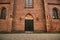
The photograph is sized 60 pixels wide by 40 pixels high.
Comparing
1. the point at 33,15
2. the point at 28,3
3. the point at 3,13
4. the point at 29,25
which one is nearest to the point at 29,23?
the point at 29,25

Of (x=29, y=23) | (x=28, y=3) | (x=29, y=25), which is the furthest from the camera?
(x=28, y=3)

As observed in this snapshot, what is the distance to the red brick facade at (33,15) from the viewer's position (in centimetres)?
1698

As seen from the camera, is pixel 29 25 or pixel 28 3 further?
pixel 28 3

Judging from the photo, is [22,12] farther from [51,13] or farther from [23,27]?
[51,13]

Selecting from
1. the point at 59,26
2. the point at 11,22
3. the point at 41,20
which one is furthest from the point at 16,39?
the point at 59,26

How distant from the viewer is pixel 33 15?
1812cm

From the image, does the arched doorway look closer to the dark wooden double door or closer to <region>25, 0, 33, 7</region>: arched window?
the dark wooden double door

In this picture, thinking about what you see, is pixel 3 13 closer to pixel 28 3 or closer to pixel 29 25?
pixel 28 3

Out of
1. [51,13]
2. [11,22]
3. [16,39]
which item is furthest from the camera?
[51,13]

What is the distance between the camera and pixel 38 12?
18.1m

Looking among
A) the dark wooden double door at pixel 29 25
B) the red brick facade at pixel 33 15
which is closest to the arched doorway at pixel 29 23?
the dark wooden double door at pixel 29 25

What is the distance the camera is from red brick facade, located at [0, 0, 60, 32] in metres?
17.0

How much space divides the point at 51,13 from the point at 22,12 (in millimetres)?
5233

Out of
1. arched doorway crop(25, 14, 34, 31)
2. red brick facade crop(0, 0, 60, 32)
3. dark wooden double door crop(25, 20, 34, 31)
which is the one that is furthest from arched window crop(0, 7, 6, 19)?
dark wooden double door crop(25, 20, 34, 31)
